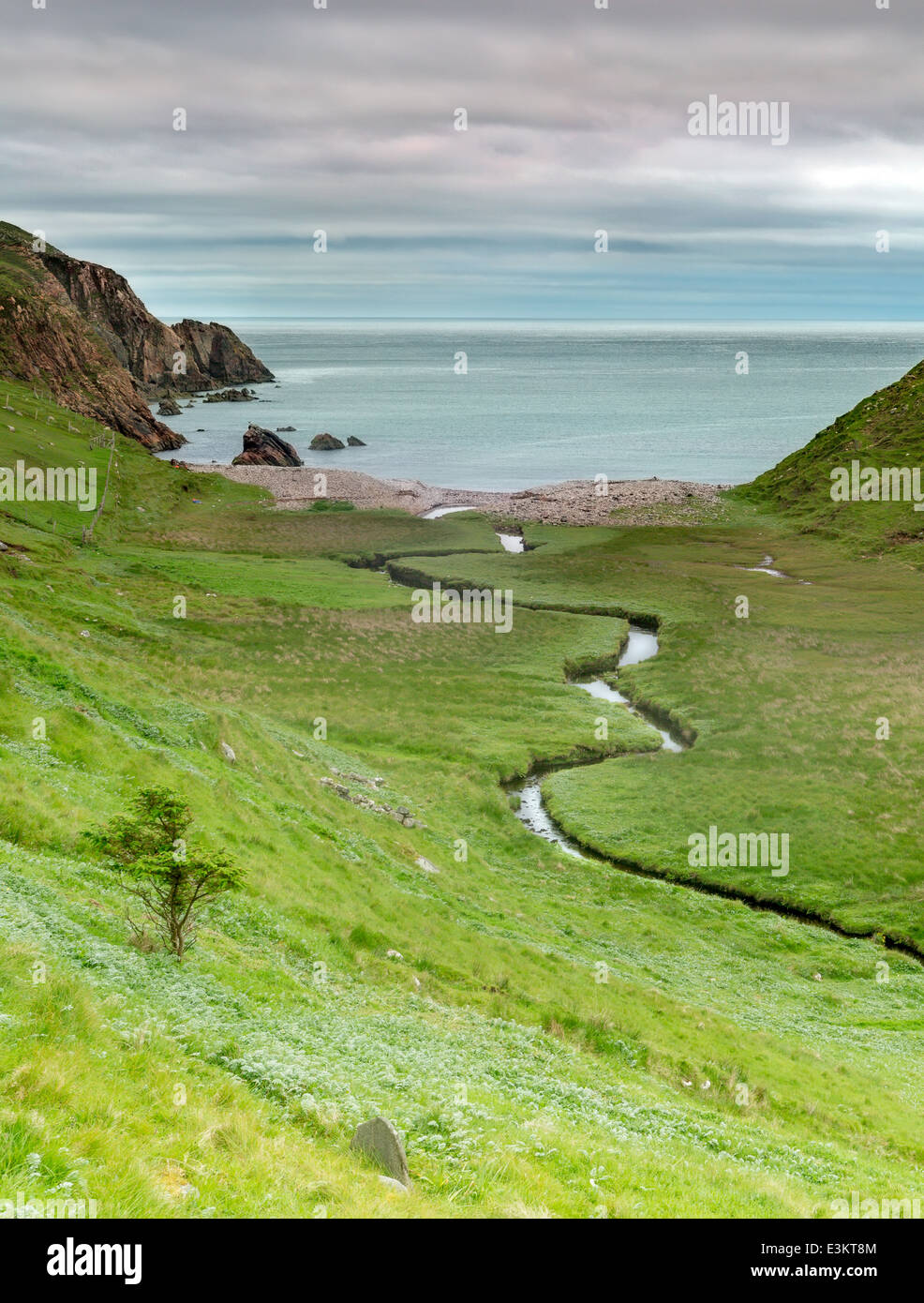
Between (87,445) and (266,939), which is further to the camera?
(87,445)

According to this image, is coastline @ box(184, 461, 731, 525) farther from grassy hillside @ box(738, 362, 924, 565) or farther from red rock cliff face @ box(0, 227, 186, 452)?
red rock cliff face @ box(0, 227, 186, 452)

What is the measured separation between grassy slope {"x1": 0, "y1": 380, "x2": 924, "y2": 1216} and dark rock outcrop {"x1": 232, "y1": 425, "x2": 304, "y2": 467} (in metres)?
101

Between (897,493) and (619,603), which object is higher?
(897,493)

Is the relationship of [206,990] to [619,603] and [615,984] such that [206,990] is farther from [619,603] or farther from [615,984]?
[619,603]

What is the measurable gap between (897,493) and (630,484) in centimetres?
4558

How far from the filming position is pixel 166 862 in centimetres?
1839

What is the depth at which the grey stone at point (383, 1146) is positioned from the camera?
1143cm

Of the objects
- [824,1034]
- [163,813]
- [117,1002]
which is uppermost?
[163,813]

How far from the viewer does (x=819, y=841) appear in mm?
47188

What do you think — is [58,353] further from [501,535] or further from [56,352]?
[501,535]

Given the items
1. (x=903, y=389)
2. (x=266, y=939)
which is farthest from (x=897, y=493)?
(x=266, y=939)

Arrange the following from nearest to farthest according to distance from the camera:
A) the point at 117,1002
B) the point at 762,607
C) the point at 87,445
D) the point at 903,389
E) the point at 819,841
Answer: the point at 117,1002 < the point at 819,841 < the point at 762,607 < the point at 87,445 < the point at 903,389
